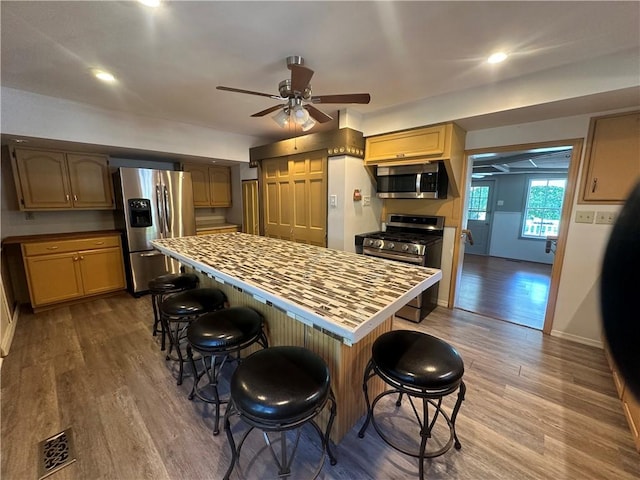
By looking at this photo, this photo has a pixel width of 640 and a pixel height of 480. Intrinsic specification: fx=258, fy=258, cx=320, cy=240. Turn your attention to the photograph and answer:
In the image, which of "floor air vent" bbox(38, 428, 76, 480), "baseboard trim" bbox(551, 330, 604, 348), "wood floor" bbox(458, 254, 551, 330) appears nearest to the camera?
"floor air vent" bbox(38, 428, 76, 480)

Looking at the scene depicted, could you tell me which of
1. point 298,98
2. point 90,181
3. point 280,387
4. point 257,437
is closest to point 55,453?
point 257,437

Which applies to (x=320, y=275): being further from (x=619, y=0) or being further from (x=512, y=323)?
(x=512, y=323)

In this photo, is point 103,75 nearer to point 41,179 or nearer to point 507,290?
point 41,179

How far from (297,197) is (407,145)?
1.66 meters

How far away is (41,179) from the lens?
124 inches

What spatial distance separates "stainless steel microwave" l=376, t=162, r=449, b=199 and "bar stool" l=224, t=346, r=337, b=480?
2.57 metres

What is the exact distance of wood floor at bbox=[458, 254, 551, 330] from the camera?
127 inches

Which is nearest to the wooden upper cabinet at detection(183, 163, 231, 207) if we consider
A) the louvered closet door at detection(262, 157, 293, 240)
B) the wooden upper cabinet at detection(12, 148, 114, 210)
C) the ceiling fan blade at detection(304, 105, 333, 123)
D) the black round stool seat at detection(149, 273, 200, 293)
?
the louvered closet door at detection(262, 157, 293, 240)

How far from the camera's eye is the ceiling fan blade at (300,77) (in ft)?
5.38

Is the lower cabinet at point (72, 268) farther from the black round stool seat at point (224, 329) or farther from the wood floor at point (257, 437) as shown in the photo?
the black round stool seat at point (224, 329)

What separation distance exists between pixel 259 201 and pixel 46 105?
8.59 ft

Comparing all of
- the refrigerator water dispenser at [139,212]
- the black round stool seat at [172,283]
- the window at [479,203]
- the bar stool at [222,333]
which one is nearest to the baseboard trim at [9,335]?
the black round stool seat at [172,283]

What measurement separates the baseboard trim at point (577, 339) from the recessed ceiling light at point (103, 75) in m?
4.98

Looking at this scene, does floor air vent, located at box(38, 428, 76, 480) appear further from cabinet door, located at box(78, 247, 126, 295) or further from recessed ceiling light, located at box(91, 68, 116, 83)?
recessed ceiling light, located at box(91, 68, 116, 83)
